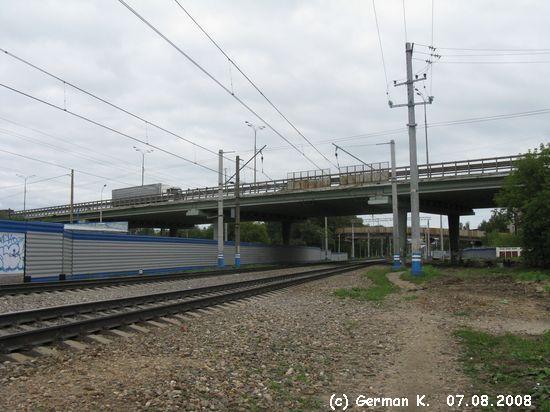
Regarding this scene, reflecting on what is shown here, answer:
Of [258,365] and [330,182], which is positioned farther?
[330,182]

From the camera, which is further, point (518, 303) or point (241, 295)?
point (241, 295)

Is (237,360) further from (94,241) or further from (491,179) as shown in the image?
(491,179)

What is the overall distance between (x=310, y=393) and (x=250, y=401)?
92 centimetres

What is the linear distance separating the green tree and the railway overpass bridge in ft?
18.9

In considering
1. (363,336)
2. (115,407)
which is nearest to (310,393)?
(115,407)

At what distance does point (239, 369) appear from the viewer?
779 centimetres

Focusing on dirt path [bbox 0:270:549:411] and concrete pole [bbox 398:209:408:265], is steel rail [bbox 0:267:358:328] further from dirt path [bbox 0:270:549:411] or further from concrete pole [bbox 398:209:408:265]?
concrete pole [bbox 398:209:408:265]

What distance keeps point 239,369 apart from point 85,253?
82.9 feet

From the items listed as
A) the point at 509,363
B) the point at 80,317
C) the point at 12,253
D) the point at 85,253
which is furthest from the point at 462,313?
the point at 85,253

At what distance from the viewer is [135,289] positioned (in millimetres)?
21188

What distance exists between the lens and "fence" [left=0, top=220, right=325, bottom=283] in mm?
24672

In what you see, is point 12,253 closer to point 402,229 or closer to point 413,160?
point 413,160

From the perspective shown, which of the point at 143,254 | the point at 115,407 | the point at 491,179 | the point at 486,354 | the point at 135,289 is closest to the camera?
the point at 115,407

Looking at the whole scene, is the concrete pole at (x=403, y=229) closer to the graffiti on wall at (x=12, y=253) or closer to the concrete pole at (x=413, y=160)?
the concrete pole at (x=413, y=160)
